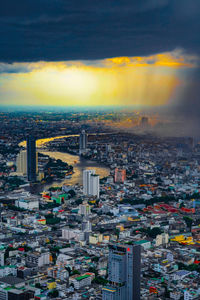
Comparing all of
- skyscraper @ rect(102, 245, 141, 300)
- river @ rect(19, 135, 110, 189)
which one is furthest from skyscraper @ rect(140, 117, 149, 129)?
skyscraper @ rect(102, 245, 141, 300)

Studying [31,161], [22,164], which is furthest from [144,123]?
[22,164]

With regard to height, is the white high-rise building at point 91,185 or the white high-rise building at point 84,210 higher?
the white high-rise building at point 91,185

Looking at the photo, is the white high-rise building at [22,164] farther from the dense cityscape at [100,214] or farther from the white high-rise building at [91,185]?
the white high-rise building at [91,185]

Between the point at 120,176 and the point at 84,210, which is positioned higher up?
the point at 120,176

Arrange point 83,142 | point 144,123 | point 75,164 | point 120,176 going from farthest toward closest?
point 83,142
point 75,164
point 120,176
point 144,123

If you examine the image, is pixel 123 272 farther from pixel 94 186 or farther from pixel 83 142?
pixel 83 142

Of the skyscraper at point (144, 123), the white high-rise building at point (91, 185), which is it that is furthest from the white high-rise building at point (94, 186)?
the skyscraper at point (144, 123)

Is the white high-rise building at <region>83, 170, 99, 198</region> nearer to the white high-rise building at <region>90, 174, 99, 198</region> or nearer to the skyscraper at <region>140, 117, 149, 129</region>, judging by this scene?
the white high-rise building at <region>90, 174, 99, 198</region>
